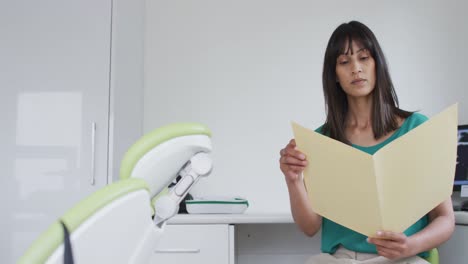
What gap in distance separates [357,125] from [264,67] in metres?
0.95

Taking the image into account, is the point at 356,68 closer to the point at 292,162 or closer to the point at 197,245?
the point at 292,162

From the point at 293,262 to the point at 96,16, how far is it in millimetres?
1442

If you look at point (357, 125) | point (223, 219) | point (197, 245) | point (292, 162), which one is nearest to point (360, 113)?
point (357, 125)

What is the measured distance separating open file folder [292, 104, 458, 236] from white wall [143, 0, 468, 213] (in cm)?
115

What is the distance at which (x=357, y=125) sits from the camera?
1.54 m

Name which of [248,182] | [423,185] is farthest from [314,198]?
[248,182]

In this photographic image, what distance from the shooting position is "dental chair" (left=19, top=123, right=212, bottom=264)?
16.2 inches

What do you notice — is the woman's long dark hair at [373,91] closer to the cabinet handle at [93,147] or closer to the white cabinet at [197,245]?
the white cabinet at [197,245]

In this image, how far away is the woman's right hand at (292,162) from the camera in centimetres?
125

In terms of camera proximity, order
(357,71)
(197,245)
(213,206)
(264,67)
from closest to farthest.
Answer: (357,71) → (197,245) → (213,206) → (264,67)

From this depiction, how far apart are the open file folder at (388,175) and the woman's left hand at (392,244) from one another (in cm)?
2

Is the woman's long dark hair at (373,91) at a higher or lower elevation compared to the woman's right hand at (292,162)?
higher

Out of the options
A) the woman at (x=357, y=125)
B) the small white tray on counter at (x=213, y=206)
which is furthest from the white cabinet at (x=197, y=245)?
the woman at (x=357, y=125)

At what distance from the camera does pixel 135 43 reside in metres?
2.33
